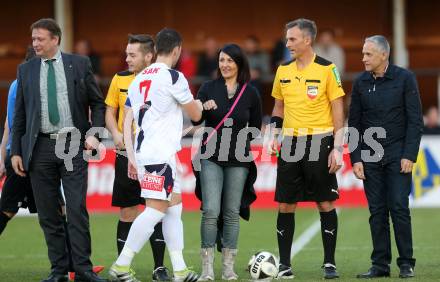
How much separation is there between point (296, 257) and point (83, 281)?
3.06m

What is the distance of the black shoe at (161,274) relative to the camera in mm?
9674

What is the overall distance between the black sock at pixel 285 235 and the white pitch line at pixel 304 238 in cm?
158

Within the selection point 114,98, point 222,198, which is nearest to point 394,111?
point 222,198

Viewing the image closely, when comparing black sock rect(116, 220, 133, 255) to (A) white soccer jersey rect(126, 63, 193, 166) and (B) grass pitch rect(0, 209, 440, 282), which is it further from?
(A) white soccer jersey rect(126, 63, 193, 166)

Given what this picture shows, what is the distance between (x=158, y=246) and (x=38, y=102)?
1937mm

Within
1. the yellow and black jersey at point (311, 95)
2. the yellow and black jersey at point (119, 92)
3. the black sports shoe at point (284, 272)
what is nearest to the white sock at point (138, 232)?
the yellow and black jersey at point (119, 92)

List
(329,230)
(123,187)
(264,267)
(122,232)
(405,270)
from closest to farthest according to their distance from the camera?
(264,267) < (405,270) < (329,230) < (123,187) < (122,232)

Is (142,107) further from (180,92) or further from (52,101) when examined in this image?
(52,101)

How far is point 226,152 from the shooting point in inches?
377

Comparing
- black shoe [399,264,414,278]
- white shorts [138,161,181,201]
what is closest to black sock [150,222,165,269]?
white shorts [138,161,181,201]

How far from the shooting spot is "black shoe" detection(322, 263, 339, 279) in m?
9.54

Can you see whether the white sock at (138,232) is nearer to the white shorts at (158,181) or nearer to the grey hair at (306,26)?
A: the white shorts at (158,181)

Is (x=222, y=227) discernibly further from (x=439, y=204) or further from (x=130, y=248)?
(x=439, y=204)

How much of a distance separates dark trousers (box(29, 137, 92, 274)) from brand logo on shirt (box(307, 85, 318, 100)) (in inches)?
88.5
